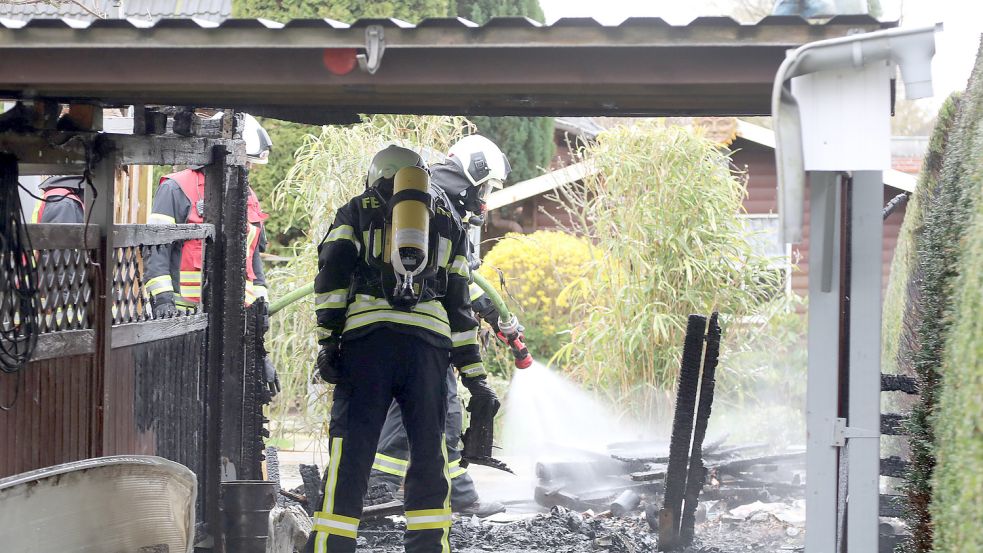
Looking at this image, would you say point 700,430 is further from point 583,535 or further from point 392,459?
point 392,459

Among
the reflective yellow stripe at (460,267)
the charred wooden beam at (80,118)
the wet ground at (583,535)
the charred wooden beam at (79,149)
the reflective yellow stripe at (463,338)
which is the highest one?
the charred wooden beam at (80,118)

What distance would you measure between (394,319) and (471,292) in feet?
4.62

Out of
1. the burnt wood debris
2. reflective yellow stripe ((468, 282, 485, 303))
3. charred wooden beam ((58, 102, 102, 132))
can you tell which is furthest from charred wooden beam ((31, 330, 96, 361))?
reflective yellow stripe ((468, 282, 485, 303))

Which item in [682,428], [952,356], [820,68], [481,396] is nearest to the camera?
[820,68]

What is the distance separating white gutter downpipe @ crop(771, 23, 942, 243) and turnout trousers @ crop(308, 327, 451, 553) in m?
2.44

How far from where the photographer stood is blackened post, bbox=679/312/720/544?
19.9 feet

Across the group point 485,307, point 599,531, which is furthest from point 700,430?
point 485,307

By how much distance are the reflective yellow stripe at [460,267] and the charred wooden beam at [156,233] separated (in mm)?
1311

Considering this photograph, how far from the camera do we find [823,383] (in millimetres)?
3777

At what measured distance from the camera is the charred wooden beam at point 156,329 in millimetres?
4801

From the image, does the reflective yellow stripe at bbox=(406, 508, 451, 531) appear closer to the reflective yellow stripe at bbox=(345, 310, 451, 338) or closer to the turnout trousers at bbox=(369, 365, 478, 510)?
the reflective yellow stripe at bbox=(345, 310, 451, 338)

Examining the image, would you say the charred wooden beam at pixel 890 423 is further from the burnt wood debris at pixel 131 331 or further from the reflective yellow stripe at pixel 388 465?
the burnt wood debris at pixel 131 331

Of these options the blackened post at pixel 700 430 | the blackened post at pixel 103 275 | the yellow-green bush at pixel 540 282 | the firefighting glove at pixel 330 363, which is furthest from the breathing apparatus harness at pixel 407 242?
the yellow-green bush at pixel 540 282

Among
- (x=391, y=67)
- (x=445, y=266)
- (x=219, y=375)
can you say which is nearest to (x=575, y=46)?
(x=391, y=67)
